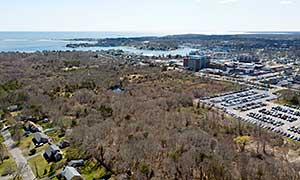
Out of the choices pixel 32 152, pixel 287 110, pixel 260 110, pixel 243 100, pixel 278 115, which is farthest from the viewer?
pixel 243 100

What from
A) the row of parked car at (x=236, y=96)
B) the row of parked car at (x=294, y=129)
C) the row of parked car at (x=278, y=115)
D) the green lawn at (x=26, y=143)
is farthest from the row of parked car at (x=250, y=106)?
the green lawn at (x=26, y=143)

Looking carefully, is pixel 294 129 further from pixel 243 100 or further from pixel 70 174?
pixel 70 174

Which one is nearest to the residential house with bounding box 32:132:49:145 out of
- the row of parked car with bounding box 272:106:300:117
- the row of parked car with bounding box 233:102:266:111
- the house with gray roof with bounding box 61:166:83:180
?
the house with gray roof with bounding box 61:166:83:180

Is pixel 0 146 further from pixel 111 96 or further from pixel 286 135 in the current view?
pixel 286 135

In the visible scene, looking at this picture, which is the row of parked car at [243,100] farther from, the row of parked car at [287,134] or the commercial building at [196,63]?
the commercial building at [196,63]

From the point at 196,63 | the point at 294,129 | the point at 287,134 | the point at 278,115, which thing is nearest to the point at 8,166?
the point at 287,134
